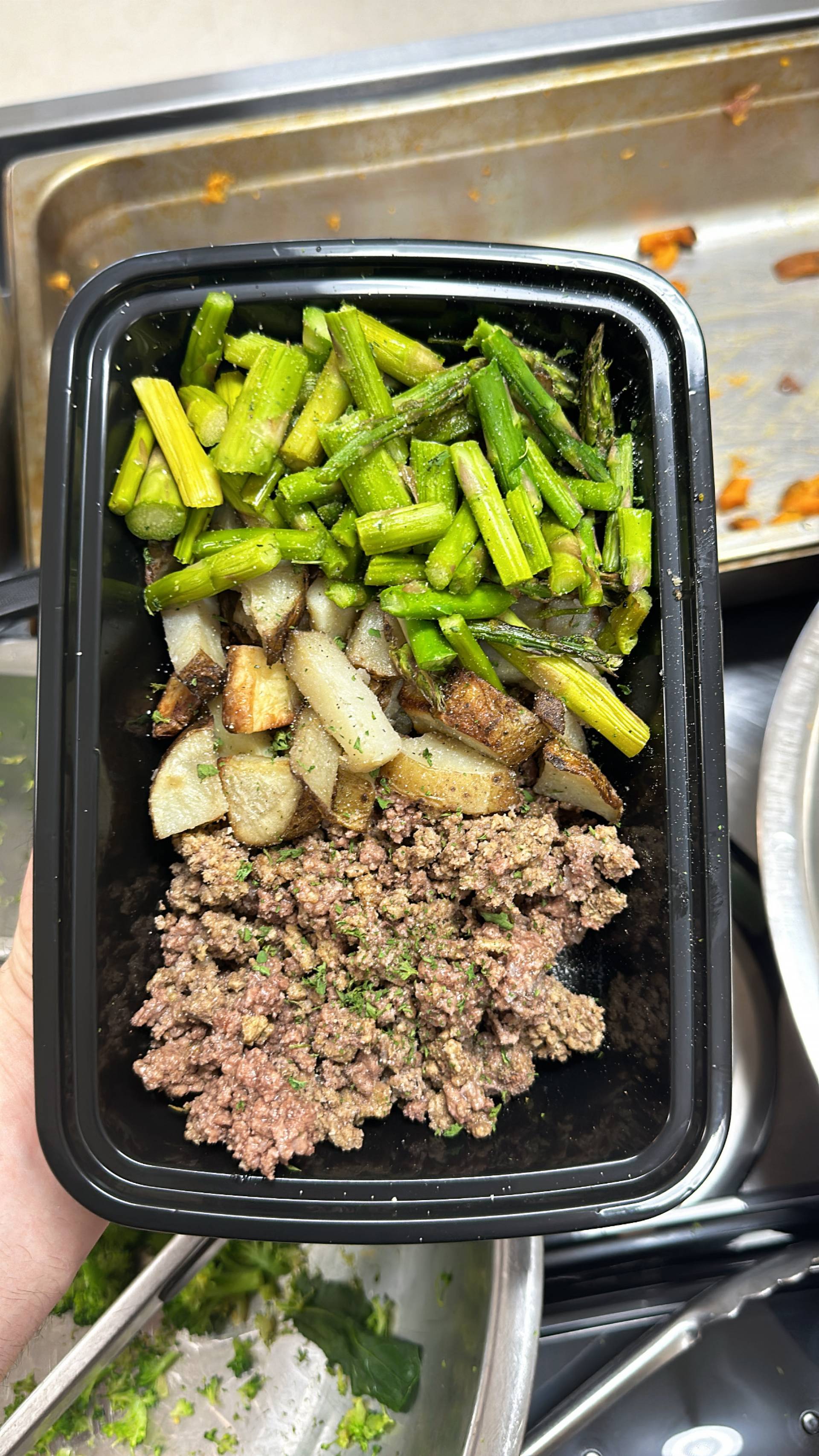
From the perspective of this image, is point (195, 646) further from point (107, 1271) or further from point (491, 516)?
point (107, 1271)

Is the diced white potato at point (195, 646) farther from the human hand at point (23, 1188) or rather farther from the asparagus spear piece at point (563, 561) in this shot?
the asparagus spear piece at point (563, 561)

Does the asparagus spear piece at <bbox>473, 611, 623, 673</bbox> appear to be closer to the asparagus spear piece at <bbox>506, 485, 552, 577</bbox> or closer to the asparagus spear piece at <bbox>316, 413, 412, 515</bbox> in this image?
the asparagus spear piece at <bbox>506, 485, 552, 577</bbox>

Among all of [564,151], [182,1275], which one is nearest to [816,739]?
[564,151]

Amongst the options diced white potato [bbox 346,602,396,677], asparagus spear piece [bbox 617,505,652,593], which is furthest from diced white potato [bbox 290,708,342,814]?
asparagus spear piece [bbox 617,505,652,593]

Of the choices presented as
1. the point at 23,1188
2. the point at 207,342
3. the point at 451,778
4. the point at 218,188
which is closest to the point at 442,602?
the point at 451,778

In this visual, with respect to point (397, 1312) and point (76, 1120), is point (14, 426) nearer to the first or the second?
point (76, 1120)

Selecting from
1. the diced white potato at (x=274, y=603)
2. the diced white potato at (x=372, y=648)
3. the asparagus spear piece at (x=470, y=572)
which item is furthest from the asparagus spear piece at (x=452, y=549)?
the diced white potato at (x=274, y=603)
